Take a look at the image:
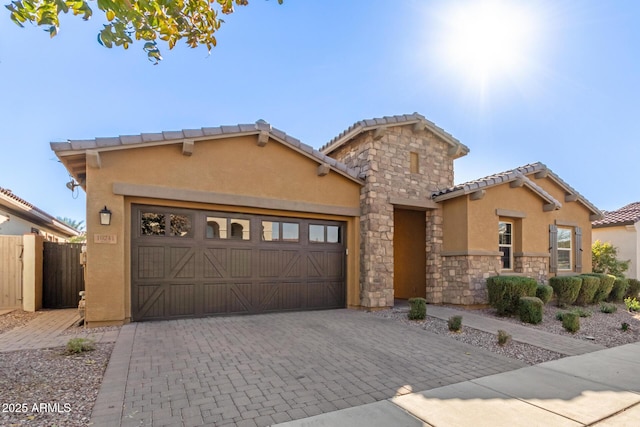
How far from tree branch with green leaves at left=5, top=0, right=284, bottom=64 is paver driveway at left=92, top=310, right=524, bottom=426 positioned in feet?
12.5

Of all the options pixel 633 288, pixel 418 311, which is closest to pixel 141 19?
pixel 418 311

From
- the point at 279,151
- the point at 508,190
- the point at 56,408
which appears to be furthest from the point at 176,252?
the point at 508,190

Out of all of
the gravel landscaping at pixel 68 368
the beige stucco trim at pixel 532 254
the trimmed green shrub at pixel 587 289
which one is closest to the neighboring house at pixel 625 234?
the trimmed green shrub at pixel 587 289

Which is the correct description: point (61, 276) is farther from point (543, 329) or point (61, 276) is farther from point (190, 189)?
point (543, 329)

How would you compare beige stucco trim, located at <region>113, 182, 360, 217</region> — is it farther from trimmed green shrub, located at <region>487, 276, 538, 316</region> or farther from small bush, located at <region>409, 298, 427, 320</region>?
trimmed green shrub, located at <region>487, 276, 538, 316</region>

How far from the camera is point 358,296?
976 centimetres

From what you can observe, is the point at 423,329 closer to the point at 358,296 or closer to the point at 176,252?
the point at 358,296

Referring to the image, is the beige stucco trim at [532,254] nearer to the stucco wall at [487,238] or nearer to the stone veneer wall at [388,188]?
the stucco wall at [487,238]

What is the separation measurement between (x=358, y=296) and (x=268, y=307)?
2.67 meters

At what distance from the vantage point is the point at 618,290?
12.3 m

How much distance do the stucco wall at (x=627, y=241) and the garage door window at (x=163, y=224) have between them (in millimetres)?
19258

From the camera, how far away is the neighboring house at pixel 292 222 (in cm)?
724

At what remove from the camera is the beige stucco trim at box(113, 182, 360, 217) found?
726cm

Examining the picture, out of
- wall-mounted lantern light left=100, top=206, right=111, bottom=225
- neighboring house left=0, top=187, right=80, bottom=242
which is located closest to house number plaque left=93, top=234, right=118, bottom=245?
wall-mounted lantern light left=100, top=206, right=111, bottom=225
